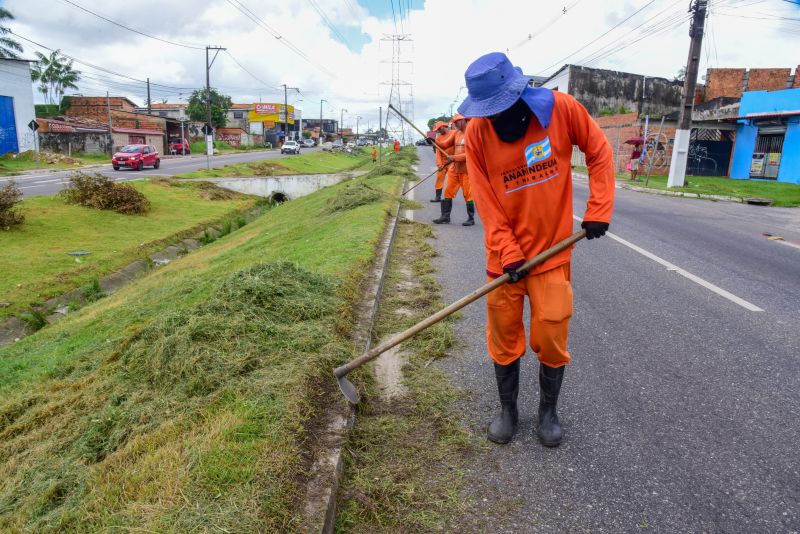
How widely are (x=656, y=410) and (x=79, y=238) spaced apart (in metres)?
15.0

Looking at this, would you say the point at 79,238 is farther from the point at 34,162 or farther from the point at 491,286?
the point at 34,162

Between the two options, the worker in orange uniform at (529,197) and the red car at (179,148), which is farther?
the red car at (179,148)

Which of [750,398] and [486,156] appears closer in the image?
[486,156]

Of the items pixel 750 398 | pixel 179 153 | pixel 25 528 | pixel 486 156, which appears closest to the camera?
pixel 25 528

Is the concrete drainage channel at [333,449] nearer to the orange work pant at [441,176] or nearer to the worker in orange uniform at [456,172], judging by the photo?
the worker in orange uniform at [456,172]

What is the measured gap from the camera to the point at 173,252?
50.8 ft

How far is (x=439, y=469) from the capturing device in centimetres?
281

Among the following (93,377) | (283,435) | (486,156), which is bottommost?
(93,377)

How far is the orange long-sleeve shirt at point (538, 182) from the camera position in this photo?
295 cm

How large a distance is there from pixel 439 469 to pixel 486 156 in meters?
1.67

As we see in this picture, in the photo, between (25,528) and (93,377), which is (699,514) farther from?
(93,377)

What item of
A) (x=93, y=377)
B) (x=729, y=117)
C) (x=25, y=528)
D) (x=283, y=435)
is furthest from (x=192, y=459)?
(x=729, y=117)

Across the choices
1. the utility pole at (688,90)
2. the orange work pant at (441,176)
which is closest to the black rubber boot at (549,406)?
the orange work pant at (441,176)

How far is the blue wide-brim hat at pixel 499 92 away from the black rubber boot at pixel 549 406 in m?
1.32
